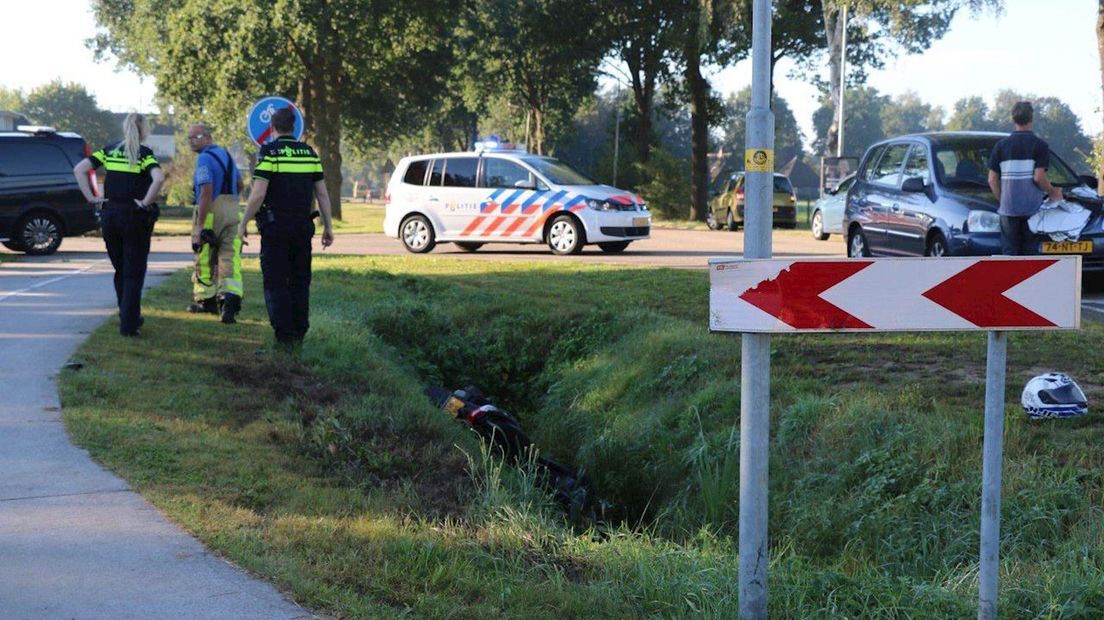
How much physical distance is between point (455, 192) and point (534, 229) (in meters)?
1.70

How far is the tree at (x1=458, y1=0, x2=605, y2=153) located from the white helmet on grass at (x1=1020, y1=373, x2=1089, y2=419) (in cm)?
3421

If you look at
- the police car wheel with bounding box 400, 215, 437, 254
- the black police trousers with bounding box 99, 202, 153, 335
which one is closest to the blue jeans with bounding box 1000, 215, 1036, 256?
the black police trousers with bounding box 99, 202, 153, 335

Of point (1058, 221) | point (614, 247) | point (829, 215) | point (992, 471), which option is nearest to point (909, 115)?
point (829, 215)

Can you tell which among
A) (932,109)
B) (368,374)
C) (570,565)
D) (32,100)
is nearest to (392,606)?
(570,565)

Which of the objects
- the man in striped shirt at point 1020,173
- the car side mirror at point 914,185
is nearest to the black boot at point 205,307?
the man in striped shirt at point 1020,173

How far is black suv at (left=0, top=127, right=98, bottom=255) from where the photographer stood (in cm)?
2033

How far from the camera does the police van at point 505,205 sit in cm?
1977

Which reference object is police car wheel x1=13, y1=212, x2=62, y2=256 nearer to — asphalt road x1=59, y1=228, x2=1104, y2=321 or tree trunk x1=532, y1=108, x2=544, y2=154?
asphalt road x1=59, y1=228, x2=1104, y2=321

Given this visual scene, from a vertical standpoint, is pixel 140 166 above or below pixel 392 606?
above

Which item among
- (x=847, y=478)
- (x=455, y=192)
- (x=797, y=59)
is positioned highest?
(x=797, y=59)

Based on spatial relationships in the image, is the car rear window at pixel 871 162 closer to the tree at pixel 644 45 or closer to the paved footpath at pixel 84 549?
the paved footpath at pixel 84 549

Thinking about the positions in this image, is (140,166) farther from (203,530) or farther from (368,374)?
(203,530)

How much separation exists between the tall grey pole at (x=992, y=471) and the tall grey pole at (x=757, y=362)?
2.42 feet

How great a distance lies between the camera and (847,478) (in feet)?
21.0
